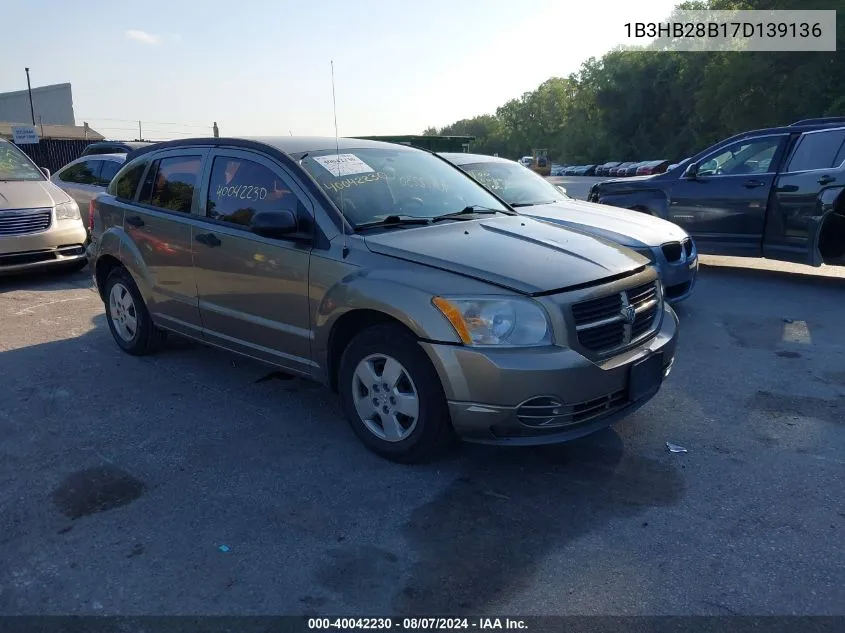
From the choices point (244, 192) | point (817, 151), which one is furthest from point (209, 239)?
point (817, 151)

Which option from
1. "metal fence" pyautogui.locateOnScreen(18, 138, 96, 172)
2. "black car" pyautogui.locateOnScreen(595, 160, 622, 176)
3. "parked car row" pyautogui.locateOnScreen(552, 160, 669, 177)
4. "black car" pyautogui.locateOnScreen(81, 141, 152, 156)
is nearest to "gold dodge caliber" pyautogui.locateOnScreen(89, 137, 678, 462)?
"black car" pyautogui.locateOnScreen(81, 141, 152, 156)

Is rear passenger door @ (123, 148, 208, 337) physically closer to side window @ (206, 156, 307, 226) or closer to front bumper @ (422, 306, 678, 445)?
side window @ (206, 156, 307, 226)

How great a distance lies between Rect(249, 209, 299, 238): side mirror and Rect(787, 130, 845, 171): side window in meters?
6.61

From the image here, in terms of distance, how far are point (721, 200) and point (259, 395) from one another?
21.1 ft

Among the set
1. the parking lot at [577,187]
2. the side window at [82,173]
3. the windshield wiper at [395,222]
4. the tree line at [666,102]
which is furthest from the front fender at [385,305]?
the tree line at [666,102]

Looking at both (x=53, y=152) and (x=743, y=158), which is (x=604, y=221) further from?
(x=53, y=152)

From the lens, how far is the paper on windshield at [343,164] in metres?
4.36

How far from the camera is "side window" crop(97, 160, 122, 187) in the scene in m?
10.2

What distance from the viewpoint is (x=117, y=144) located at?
1226cm

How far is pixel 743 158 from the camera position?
857 cm

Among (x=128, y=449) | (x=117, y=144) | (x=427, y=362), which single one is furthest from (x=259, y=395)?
(x=117, y=144)

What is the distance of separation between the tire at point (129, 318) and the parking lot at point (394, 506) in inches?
16.9

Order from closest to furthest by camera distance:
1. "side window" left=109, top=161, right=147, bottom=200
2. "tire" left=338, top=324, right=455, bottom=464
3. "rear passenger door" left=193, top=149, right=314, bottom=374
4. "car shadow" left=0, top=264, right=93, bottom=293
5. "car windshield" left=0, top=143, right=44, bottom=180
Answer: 1. "tire" left=338, top=324, right=455, bottom=464
2. "rear passenger door" left=193, top=149, right=314, bottom=374
3. "side window" left=109, top=161, right=147, bottom=200
4. "car shadow" left=0, top=264, right=93, bottom=293
5. "car windshield" left=0, top=143, right=44, bottom=180

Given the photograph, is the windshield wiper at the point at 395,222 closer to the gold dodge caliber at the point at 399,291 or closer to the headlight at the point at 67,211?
the gold dodge caliber at the point at 399,291
